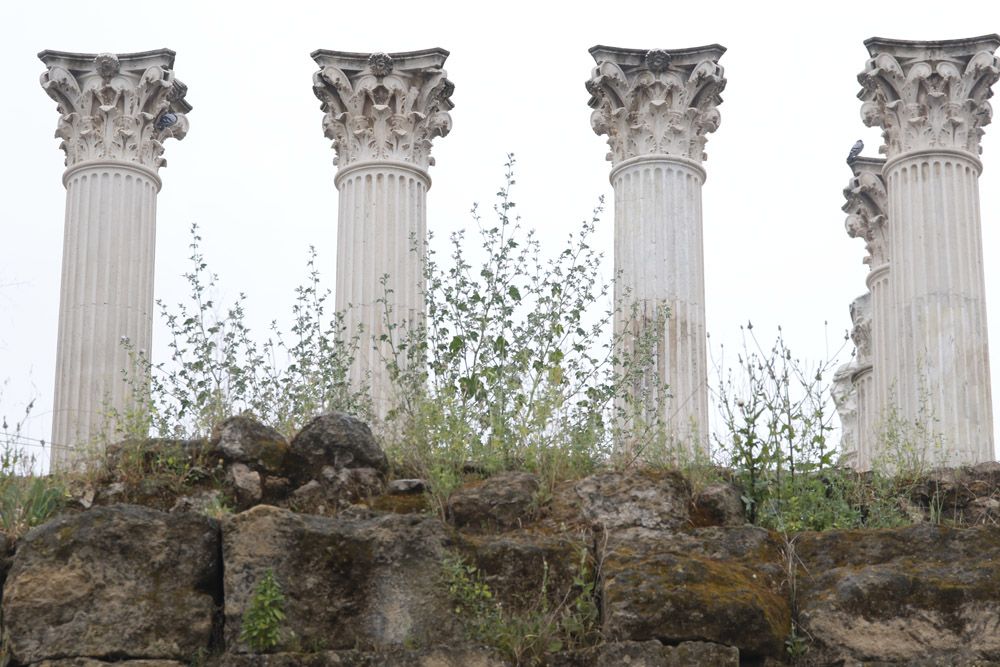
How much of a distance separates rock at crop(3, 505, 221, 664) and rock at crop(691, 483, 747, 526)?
2968 millimetres

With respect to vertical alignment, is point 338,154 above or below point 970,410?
above

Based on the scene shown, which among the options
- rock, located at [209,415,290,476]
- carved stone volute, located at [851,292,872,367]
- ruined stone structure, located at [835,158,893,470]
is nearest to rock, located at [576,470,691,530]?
rock, located at [209,415,290,476]

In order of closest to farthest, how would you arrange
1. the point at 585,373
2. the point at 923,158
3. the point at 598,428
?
1. the point at 598,428
2. the point at 585,373
3. the point at 923,158

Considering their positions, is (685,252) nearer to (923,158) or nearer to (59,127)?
(923,158)

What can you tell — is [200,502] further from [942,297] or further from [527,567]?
[942,297]

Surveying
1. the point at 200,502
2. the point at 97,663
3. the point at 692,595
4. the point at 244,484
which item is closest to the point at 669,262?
the point at 244,484

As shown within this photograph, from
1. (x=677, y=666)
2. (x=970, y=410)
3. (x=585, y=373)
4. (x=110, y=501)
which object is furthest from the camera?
(x=970, y=410)

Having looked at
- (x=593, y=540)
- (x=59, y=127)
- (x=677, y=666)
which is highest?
(x=59, y=127)

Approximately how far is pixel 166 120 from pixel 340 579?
38.8 feet

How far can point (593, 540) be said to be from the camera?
37.2ft

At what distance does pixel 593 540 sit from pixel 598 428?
1926 mm

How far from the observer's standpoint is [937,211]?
2084cm

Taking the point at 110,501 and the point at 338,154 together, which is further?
the point at 338,154

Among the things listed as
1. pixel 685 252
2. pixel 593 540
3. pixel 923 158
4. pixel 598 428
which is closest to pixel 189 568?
pixel 593 540
